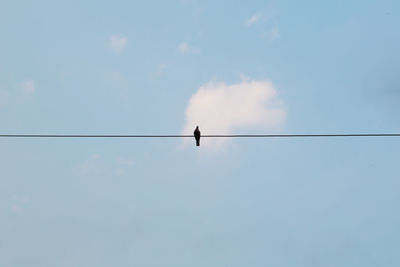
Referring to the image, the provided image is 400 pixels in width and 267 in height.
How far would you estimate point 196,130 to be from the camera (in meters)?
23.1
